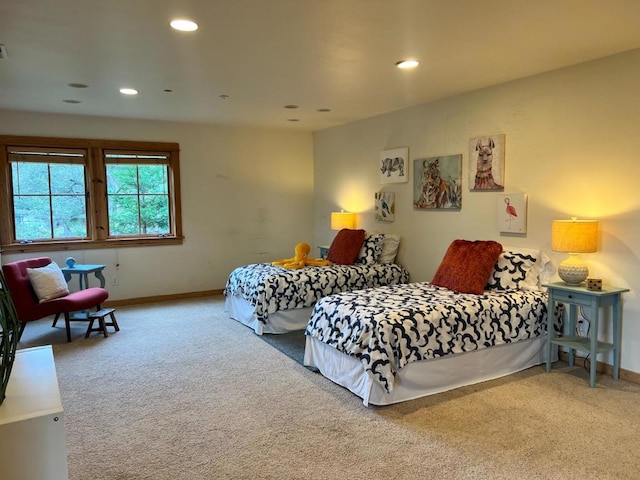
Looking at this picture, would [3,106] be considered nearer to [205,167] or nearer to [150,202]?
[150,202]

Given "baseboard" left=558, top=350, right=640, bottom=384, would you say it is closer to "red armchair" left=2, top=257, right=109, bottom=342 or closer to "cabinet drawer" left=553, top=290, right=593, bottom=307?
"cabinet drawer" left=553, top=290, right=593, bottom=307

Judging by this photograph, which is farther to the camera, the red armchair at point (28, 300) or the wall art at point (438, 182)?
the wall art at point (438, 182)

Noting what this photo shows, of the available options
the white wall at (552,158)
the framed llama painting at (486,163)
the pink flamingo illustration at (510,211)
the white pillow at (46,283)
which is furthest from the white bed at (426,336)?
the white pillow at (46,283)

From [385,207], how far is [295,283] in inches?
64.6

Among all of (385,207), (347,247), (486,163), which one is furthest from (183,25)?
(385,207)

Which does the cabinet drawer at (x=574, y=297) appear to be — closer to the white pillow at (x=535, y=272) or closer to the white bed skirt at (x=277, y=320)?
the white pillow at (x=535, y=272)

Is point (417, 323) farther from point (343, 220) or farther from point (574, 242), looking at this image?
point (343, 220)

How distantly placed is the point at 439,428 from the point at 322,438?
71 centimetres

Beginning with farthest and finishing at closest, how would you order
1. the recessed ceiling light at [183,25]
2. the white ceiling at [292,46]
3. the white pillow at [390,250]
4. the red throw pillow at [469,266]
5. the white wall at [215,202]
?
1. the white wall at [215,202]
2. the white pillow at [390,250]
3. the red throw pillow at [469,266]
4. the recessed ceiling light at [183,25]
5. the white ceiling at [292,46]

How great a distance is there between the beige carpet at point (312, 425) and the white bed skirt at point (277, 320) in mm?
664

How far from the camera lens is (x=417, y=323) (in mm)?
3199

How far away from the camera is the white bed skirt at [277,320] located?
476 cm

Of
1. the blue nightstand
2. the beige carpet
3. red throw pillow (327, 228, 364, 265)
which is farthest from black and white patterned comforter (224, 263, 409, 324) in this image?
the blue nightstand

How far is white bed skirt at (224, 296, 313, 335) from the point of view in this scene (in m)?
4.76
